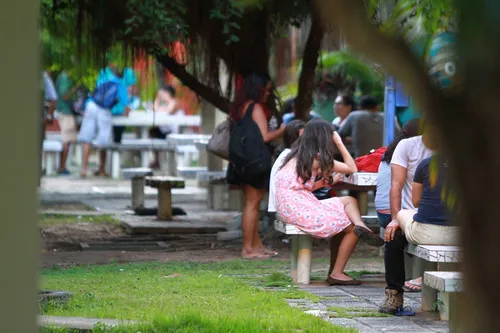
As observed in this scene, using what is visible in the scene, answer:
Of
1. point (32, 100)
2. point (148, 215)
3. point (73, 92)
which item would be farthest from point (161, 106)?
point (32, 100)

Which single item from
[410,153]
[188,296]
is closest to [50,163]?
[188,296]

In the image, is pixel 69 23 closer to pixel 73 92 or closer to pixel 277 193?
pixel 277 193

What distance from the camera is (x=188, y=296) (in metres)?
7.88

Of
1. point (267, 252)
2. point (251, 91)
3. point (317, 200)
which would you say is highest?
point (251, 91)

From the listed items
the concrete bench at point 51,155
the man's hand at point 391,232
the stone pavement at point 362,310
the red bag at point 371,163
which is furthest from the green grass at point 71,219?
the concrete bench at point 51,155

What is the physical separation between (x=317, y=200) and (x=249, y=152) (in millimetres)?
2021

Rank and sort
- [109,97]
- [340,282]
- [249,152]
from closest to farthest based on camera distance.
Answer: [340,282], [249,152], [109,97]

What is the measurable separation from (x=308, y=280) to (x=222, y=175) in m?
6.30

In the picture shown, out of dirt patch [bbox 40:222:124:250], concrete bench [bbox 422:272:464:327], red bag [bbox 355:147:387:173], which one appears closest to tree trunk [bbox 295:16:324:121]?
red bag [bbox 355:147:387:173]

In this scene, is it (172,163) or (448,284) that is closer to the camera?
(448,284)

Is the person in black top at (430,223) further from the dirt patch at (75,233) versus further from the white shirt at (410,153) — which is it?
the dirt patch at (75,233)

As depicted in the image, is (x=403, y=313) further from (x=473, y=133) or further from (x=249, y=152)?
(x=473, y=133)

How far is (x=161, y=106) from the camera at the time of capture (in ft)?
87.6

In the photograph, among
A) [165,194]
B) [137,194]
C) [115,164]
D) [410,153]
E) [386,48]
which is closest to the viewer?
[386,48]
